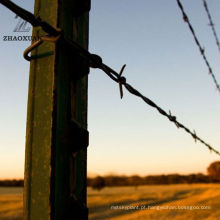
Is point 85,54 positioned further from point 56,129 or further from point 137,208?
point 137,208

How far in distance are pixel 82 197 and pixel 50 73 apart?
0.54m

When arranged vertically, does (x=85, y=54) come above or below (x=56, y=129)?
above

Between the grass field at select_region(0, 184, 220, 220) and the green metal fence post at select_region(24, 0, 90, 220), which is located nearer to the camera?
the green metal fence post at select_region(24, 0, 90, 220)

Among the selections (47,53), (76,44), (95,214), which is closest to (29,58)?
(47,53)

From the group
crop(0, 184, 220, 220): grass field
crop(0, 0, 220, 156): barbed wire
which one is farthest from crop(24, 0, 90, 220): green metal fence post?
crop(0, 184, 220, 220): grass field

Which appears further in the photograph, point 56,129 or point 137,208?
point 137,208

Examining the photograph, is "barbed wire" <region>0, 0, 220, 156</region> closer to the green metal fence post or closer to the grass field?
the green metal fence post

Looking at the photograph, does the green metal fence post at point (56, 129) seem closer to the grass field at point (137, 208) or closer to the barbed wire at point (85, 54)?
the barbed wire at point (85, 54)

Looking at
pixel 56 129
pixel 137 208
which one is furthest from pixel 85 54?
pixel 137 208

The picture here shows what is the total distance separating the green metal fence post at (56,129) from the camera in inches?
40.9

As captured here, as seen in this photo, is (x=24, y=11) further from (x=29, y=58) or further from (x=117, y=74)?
(x=117, y=74)

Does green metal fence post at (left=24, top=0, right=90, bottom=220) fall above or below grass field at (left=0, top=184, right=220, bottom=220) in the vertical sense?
above

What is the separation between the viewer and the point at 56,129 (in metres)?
1.06

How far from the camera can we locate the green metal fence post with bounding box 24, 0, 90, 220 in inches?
40.9
